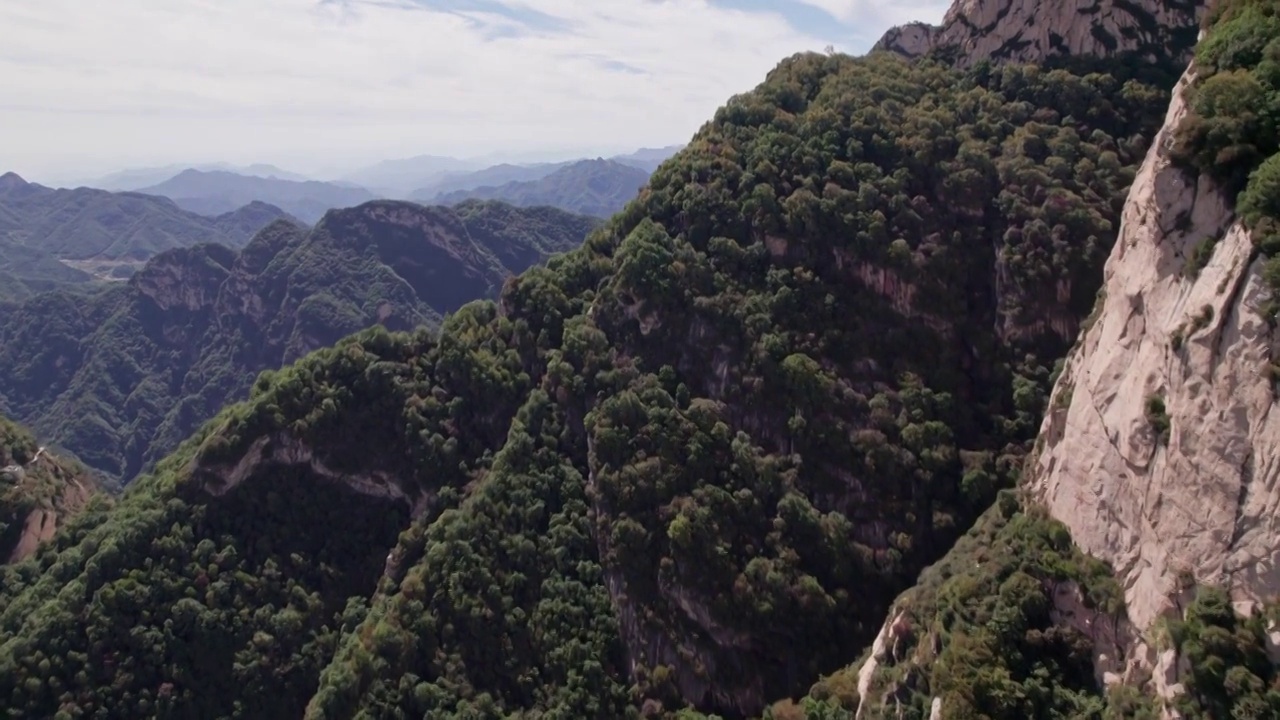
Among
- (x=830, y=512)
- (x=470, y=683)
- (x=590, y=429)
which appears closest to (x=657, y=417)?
(x=590, y=429)

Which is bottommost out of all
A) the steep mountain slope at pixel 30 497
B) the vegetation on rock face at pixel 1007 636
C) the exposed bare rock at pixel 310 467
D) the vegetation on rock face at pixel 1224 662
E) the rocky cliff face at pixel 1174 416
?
the steep mountain slope at pixel 30 497

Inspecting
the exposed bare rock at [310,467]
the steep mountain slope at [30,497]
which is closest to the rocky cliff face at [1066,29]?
the exposed bare rock at [310,467]

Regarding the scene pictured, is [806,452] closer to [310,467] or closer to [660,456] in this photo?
[660,456]

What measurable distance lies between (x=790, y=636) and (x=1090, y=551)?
2058cm

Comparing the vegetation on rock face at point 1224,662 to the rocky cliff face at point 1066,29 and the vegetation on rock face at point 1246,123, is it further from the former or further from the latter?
Result: the rocky cliff face at point 1066,29

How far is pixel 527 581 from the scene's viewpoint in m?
61.7

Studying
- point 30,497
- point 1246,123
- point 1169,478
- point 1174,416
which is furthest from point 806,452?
point 30,497

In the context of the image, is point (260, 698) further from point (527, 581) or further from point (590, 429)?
point (590, 429)

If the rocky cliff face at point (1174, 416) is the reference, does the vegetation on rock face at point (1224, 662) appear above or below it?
below

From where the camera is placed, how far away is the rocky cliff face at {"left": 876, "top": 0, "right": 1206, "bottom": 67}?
73.1 metres

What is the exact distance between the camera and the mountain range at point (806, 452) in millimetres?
38406

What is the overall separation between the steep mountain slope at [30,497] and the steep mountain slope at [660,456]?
6.82 metres

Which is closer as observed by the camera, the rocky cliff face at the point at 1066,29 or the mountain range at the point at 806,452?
the mountain range at the point at 806,452

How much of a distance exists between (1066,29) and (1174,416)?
55279 millimetres
